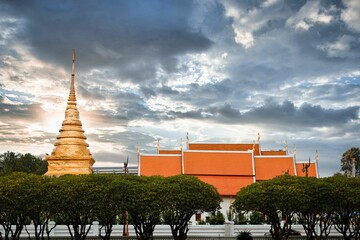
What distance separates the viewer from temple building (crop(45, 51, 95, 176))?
190ft

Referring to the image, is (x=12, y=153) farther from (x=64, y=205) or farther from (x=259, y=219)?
(x=64, y=205)

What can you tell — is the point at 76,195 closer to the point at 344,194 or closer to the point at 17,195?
the point at 17,195

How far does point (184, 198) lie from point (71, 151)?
103ft

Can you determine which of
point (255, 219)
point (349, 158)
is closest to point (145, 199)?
point (255, 219)

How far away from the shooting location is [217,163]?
191 feet

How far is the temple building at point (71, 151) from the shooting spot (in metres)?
57.9

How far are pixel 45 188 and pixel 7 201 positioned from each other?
234cm

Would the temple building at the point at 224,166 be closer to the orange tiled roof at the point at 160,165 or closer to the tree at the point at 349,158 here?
the orange tiled roof at the point at 160,165

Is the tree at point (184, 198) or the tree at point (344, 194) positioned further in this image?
the tree at point (344, 194)

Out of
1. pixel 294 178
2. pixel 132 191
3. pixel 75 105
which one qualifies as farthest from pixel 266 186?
pixel 75 105

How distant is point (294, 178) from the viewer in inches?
1286

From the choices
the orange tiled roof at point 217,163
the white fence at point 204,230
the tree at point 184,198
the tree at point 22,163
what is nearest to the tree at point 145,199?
the tree at point 184,198

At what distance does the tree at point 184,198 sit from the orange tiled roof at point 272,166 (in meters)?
26.7

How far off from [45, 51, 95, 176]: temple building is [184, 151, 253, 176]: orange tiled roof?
1219 centimetres
